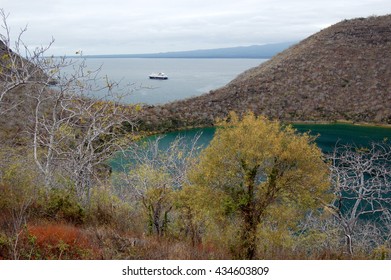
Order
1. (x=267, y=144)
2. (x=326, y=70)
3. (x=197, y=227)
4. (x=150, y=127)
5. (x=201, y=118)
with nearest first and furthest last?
1. (x=267, y=144)
2. (x=197, y=227)
3. (x=150, y=127)
4. (x=201, y=118)
5. (x=326, y=70)

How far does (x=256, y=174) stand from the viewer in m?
8.36

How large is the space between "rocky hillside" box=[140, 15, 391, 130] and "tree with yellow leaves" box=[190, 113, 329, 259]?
31008 millimetres

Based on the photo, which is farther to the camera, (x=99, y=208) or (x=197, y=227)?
(x=197, y=227)

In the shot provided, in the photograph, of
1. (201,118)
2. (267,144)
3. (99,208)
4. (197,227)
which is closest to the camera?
(267,144)

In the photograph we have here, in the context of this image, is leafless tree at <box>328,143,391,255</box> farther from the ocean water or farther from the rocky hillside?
the rocky hillside

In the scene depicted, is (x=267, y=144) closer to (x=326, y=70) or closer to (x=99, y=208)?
→ (x=99, y=208)

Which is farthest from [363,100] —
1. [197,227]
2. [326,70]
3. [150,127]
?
[197,227]

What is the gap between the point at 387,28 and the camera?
180ft

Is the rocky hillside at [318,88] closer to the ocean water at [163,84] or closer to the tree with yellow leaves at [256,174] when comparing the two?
the ocean water at [163,84]

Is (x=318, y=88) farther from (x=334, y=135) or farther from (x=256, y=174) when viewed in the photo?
(x=256, y=174)

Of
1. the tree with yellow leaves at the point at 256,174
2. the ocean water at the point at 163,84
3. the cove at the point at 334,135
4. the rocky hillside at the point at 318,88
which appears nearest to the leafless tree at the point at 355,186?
the tree with yellow leaves at the point at 256,174

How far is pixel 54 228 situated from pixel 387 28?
5906 cm

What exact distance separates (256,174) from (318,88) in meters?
43.3

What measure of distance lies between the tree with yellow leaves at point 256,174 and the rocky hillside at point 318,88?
31.0m
